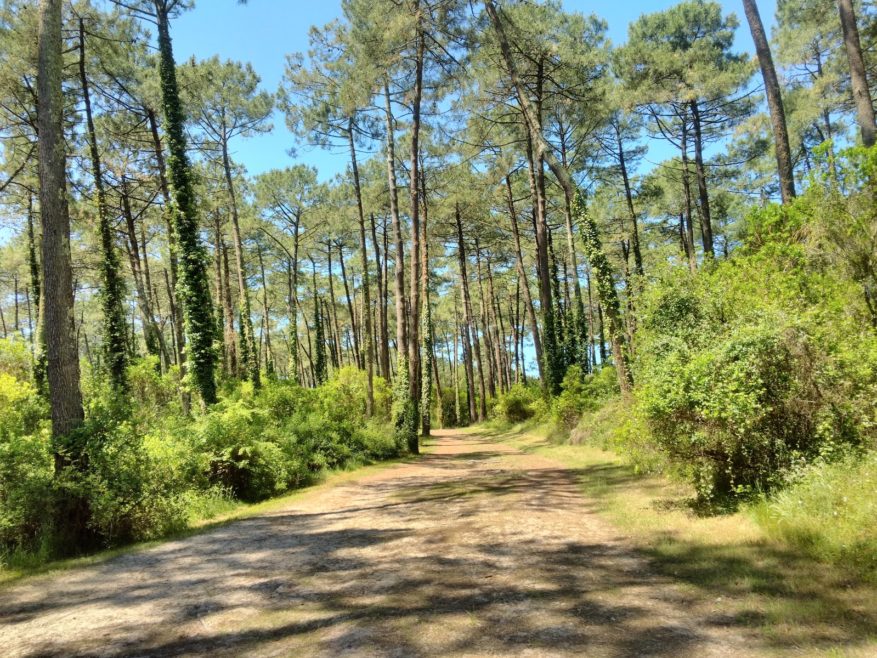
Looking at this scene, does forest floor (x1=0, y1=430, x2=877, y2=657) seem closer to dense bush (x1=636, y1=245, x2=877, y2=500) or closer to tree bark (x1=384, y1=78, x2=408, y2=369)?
dense bush (x1=636, y1=245, x2=877, y2=500)

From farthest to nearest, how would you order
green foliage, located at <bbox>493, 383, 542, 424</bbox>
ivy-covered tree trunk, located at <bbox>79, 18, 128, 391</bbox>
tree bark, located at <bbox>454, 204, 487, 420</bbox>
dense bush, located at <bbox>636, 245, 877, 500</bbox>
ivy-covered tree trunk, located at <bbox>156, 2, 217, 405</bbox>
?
tree bark, located at <bbox>454, 204, 487, 420</bbox> → green foliage, located at <bbox>493, 383, 542, 424</bbox> → ivy-covered tree trunk, located at <bbox>79, 18, 128, 391</bbox> → ivy-covered tree trunk, located at <bbox>156, 2, 217, 405</bbox> → dense bush, located at <bbox>636, 245, 877, 500</bbox>

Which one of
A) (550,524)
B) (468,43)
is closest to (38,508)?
(550,524)

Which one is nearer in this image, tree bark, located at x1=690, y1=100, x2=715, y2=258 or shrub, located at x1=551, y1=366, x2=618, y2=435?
shrub, located at x1=551, y1=366, x2=618, y2=435

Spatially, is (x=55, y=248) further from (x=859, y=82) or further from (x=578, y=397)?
(x=859, y=82)

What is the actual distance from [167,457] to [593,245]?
966cm

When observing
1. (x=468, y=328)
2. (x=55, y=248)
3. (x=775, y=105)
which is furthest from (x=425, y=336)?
→ (x=55, y=248)

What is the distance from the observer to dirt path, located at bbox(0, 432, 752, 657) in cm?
331

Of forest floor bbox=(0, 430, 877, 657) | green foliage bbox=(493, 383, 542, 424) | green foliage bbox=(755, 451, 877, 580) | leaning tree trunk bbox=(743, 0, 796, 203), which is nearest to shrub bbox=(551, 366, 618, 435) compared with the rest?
leaning tree trunk bbox=(743, 0, 796, 203)

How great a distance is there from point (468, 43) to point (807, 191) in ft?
35.8

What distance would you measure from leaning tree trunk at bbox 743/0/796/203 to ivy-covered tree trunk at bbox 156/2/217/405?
14.3m

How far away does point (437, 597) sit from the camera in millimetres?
4066

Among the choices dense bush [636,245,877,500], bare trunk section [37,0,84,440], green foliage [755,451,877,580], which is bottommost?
green foliage [755,451,877,580]

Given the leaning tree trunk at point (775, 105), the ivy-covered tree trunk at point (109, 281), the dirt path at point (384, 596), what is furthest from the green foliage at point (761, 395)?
the ivy-covered tree trunk at point (109, 281)

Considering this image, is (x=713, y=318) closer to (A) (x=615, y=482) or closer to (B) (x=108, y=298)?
(A) (x=615, y=482)
